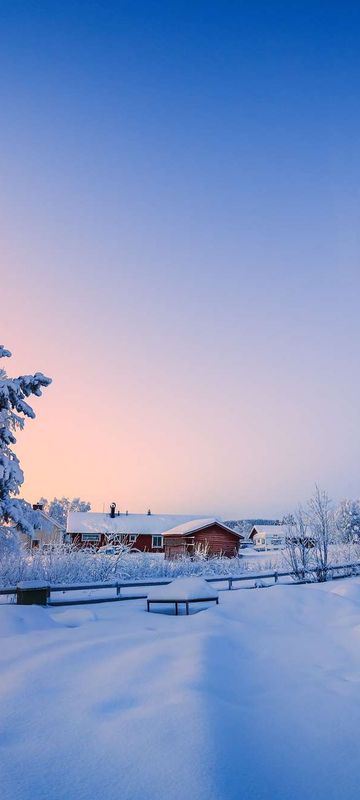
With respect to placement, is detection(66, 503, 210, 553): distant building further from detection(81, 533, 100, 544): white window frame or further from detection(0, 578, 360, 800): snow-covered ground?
detection(0, 578, 360, 800): snow-covered ground

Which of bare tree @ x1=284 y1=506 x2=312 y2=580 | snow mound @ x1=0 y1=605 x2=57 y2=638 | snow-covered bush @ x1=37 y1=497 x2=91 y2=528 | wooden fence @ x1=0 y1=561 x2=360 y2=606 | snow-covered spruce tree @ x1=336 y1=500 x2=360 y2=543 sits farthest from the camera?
snow-covered bush @ x1=37 y1=497 x2=91 y2=528

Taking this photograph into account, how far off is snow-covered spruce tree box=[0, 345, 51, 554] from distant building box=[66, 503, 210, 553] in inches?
1466

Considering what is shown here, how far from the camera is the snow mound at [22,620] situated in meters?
7.68

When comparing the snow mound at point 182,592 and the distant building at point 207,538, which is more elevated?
the snow mound at point 182,592

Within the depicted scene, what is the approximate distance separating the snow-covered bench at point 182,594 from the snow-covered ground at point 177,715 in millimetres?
2896

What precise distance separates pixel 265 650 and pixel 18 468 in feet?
23.7

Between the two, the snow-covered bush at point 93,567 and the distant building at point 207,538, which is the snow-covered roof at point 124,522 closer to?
the distant building at point 207,538

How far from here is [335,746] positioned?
403 cm

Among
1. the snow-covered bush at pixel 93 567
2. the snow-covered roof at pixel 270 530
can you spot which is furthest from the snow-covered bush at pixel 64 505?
the snow-covered bush at pixel 93 567

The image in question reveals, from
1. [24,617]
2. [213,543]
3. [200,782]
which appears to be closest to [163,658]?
[200,782]

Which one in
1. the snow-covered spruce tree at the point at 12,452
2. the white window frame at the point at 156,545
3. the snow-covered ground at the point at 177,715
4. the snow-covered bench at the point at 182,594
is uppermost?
the snow-covered spruce tree at the point at 12,452

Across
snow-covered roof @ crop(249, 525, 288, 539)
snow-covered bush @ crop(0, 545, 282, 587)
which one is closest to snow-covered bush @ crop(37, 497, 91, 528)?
snow-covered roof @ crop(249, 525, 288, 539)

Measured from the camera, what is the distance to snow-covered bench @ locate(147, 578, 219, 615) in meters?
10.8

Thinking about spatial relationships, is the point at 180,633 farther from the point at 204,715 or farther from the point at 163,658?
the point at 204,715
